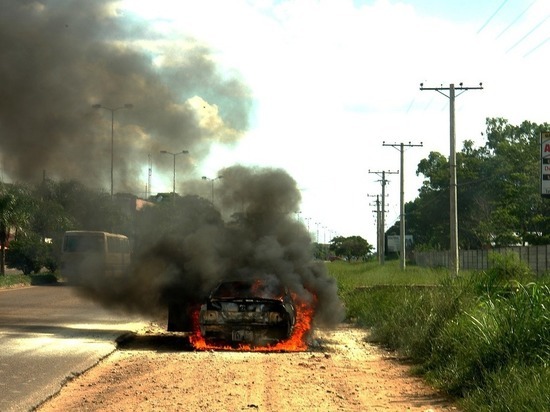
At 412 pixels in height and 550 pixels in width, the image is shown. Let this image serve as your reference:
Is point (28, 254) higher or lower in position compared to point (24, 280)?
higher

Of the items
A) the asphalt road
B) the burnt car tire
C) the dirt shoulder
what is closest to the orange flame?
the burnt car tire

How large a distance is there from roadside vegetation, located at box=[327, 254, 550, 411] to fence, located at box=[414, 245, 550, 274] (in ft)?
23.8

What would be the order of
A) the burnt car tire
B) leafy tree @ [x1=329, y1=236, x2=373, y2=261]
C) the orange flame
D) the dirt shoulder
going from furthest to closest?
leafy tree @ [x1=329, y1=236, x2=373, y2=261] < the burnt car tire < the orange flame < the dirt shoulder

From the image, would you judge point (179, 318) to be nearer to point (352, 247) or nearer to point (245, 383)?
point (245, 383)

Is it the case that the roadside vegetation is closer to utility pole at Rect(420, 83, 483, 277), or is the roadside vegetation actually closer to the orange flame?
the orange flame

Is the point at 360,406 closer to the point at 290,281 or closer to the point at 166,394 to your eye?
the point at 166,394

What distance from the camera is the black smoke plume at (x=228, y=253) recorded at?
1762cm

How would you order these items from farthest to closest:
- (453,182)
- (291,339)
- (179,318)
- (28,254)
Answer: (28,254) < (453,182) < (179,318) < (291,339)

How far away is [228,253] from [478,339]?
311 inches

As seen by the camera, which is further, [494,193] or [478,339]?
[494,193]

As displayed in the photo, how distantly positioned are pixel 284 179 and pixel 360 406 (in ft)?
38.0

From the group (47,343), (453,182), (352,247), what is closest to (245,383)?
(47,343)

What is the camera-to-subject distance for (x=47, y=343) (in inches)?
608

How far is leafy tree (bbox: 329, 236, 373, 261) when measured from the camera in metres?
158
